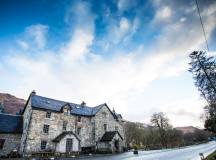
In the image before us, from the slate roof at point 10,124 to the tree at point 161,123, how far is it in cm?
4367

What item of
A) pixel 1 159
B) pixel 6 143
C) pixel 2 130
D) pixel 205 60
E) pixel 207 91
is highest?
pixel 205 60

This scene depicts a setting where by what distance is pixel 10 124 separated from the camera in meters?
30.7

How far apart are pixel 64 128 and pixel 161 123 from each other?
125ft

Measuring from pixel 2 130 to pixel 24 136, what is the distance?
11.6ft

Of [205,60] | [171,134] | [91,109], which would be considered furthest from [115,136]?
[171,134]

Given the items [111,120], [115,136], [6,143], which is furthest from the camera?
[111,120]

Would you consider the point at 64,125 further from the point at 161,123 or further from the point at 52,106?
the point at 161,123

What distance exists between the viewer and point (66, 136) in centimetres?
3114

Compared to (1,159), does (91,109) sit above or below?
above

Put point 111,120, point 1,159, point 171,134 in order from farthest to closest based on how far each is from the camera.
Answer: point 171,134
point 111,120
point 1,159

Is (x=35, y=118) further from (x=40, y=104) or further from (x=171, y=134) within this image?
(x=171, y=134)

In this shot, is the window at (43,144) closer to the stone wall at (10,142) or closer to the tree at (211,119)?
the stone wall at (10,142)

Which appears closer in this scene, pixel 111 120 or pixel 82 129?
pixel 82 129

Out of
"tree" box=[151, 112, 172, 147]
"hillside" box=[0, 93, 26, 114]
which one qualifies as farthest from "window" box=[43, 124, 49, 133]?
"hillside" box=[0, 93, 26, 114]
